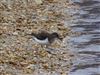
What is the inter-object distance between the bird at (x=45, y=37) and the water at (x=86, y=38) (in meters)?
0.39

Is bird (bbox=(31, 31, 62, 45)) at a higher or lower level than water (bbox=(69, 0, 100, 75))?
higher

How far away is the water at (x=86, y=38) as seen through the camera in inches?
324

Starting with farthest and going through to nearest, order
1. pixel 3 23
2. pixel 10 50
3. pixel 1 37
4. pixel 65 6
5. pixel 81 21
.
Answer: pixel 65 6 → pixel 81 21 → pixel 3 23 → pixel 1 37 → pixel 10 50

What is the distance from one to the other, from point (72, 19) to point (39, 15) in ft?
2.82

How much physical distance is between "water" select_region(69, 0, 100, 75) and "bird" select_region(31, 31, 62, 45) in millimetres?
391

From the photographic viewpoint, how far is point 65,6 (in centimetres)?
1308

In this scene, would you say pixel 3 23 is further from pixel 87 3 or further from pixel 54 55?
pixel 87 3

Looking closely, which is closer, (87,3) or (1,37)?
(1,37)

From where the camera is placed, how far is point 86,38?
995 cm

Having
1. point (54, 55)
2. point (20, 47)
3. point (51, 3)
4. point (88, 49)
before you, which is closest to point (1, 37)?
point (20, 47)

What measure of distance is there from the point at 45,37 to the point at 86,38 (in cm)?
101

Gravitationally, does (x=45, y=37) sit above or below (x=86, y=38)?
above

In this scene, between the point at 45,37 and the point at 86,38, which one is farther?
the point at 86,38

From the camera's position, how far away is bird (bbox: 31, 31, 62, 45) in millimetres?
9234
